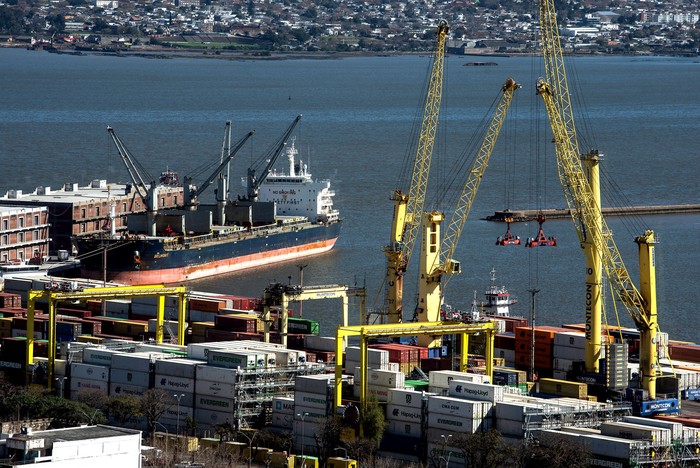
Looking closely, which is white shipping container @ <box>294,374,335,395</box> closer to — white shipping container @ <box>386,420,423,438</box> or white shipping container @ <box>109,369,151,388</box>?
white shipping container @ <box>386,420,423,438</box>

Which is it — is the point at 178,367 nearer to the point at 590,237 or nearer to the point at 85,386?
the point at 85,386

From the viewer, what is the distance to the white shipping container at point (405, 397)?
31812mm

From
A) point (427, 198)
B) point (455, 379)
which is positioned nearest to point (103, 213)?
point (427, 198)

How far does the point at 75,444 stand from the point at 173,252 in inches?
1347

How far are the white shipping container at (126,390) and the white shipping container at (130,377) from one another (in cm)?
6

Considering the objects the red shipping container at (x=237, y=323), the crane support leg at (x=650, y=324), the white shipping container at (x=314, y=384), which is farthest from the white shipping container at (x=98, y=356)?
the crane support leg at (x=650, y=324)

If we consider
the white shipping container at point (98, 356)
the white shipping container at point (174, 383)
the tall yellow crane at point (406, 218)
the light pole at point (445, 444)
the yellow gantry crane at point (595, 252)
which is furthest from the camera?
the tall yellow crane at point (406, 218)

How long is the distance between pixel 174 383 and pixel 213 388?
99cm

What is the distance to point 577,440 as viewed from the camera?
29562mm

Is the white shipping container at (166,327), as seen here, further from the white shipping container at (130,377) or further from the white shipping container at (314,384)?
the white shipping container at (314,384)

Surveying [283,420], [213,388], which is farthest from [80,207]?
[283,420]

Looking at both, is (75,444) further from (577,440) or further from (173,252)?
(173,252)

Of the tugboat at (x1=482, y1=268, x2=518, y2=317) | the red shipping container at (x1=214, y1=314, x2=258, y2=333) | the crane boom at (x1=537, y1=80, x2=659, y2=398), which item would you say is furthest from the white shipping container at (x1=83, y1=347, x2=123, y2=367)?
the tugboat at (x1=482, y1=268, x2=518, y2=317)

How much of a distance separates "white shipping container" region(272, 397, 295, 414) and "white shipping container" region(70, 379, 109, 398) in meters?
3.64
